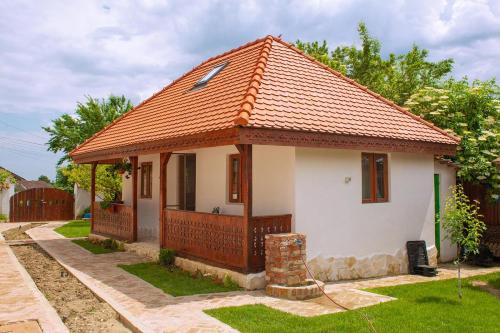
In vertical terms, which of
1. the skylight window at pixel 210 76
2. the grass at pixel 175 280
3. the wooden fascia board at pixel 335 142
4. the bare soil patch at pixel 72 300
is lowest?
the bare soil patch at pixel 72 300

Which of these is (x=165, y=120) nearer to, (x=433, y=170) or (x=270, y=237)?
(x=270, y=237)

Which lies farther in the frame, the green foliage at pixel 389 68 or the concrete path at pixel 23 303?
the green foliage at pixel 389 68

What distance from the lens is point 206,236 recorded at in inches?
415

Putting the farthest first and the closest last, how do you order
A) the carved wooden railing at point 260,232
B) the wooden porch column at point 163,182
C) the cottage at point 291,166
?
the wooden porch column at point 163,182 → the cottage at point 291,166 → the carved wooden railing at point 260,232

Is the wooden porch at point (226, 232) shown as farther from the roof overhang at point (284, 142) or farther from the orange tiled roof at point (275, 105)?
the orange tiled roof at point (275, 105)

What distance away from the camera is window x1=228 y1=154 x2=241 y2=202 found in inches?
456

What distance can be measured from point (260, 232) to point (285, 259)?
83 centimetres

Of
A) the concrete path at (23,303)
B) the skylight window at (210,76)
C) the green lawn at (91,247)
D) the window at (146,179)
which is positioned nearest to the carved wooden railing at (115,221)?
the green lawn at (91,247)

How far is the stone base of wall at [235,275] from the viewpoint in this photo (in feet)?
30.0

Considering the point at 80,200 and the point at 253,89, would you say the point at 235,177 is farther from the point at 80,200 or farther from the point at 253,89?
the point at 80,200

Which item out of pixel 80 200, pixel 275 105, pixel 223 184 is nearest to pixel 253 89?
pixel 275 105

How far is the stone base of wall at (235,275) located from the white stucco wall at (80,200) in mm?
22929

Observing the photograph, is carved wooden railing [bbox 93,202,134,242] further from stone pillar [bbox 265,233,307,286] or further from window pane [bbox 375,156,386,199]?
window pane [bbox 375,156,386,199]

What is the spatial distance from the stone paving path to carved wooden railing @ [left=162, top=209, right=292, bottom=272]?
77 cm
